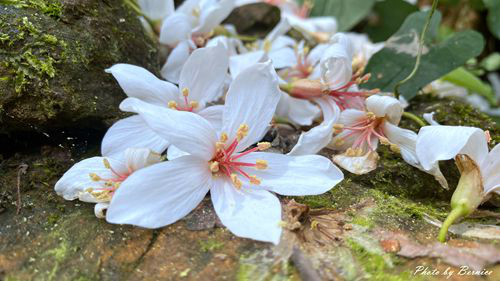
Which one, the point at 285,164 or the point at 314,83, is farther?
the point at 314,83

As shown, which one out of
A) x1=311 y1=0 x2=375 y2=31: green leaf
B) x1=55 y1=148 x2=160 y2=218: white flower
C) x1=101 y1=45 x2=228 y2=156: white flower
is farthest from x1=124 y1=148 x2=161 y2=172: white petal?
x1=311 y1=0 x2=375 y2=31: green leaf

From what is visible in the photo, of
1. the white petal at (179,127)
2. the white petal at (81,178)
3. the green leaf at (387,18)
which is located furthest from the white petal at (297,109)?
the green leaf at (387,18)

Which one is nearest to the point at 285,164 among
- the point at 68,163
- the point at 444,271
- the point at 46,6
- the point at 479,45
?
the point at 444,271

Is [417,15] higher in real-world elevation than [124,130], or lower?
higher

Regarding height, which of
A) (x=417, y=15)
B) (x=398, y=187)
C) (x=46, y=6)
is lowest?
(x=398, y=187)

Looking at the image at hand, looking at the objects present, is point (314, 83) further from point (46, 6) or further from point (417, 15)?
point (46, 6)

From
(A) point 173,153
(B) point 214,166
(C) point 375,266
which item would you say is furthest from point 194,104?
(C) point 375,266
